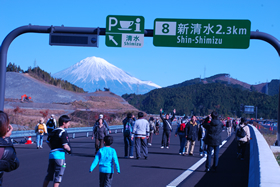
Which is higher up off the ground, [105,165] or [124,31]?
[124,31]

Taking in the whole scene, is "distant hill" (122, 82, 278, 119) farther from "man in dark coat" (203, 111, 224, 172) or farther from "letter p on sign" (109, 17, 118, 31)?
"man in dark coat" (203, 111, 224, 172)

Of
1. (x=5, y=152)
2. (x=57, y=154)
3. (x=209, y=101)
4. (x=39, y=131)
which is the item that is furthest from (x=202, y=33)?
(x=209, y=101)

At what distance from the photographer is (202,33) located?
11.8 metres

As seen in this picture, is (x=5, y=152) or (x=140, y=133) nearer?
(x=5, y=152)

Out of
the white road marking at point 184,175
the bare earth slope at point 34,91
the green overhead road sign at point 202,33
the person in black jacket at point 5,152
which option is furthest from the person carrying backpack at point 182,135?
the bare earth slope at point 34,91

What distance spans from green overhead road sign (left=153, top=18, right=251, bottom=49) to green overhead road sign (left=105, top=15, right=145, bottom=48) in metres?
0.58

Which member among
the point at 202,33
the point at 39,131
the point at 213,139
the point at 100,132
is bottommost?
the point at 39,131

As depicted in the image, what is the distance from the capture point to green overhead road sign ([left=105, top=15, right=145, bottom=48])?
12.0 m

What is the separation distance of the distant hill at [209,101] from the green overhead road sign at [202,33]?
15738 cm

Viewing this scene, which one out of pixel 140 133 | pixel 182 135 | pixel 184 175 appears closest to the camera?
pixel 184 175

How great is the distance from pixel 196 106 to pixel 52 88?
108 m

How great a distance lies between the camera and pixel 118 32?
12.1m

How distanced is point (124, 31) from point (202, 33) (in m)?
2.66

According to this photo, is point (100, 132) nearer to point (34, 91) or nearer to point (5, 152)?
point (5, 152)
